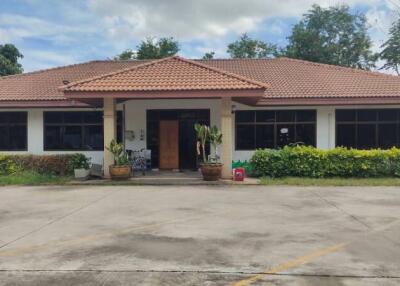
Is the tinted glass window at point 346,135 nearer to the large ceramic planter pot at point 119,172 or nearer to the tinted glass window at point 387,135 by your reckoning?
the tinted glass window at point 387,135

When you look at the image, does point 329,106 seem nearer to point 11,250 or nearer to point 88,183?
point 88,183

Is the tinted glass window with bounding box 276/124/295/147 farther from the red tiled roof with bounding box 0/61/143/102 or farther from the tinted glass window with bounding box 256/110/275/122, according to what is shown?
the red tiled roof with bounding box 0/61/143/102

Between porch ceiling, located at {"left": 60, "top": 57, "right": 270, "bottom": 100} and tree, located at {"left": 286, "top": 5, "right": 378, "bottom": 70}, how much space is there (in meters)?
28.5

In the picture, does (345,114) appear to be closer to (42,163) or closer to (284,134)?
(284,134)

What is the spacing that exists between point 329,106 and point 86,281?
15624mm

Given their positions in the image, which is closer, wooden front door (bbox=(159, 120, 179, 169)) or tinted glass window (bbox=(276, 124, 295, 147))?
tinted glass window (bbox=(276, 124, 295, 147))

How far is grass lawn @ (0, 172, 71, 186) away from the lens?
1639 centimetres

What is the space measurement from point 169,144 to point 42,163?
5.25 meters

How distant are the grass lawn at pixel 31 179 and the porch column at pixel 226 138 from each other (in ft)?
18.5

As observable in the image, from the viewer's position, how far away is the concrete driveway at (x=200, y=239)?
→ 592 centimetres

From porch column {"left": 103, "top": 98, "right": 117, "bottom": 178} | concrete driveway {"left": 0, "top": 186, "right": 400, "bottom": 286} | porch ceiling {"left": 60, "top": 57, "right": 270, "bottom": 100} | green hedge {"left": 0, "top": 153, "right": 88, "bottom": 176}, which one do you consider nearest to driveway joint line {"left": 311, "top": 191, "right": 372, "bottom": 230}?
concrete driveway {"left": 0, "top": 186, "right": 400, "bottom": 286}

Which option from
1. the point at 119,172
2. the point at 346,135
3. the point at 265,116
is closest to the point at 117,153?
the point at 119,172

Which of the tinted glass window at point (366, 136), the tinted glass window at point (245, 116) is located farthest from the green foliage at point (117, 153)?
the tinted glass window at point (366, 136)

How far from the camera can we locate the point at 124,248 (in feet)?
23.8
